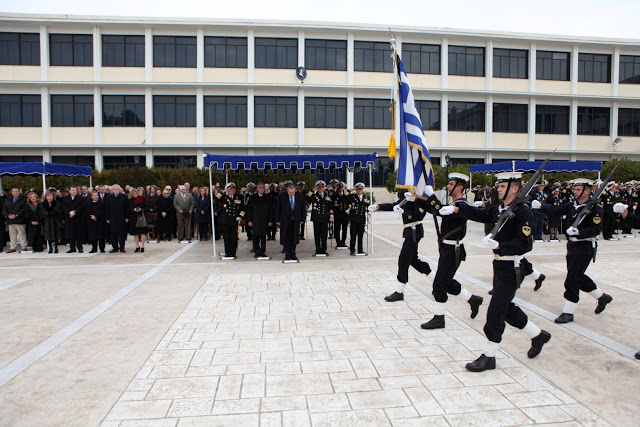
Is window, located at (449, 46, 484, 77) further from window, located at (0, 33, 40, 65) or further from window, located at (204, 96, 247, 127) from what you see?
window, located at (0, 33, 40, 65)

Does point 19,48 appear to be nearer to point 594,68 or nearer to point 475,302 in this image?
point 475,302

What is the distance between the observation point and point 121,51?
102 feet

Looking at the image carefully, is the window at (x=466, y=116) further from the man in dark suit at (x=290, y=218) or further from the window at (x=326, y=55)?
the man in dark suit at (x=290, y=218)

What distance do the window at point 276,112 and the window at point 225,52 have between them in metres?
3.01

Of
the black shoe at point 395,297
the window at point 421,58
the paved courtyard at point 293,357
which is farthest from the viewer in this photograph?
the window at point 421,58

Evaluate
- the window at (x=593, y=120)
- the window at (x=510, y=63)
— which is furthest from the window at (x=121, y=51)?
the window at (x=593, y=120)

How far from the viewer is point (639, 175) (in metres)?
27.9

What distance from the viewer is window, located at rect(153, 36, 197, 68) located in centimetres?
3127

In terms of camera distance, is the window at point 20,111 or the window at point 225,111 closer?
the window at point 20,111

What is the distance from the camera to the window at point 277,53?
3209cm

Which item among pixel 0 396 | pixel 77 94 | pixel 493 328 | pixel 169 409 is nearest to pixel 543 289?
pixel 493 328

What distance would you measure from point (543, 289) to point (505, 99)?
31.6 metres

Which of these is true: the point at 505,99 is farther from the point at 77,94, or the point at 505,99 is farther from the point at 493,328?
the point at 493,328

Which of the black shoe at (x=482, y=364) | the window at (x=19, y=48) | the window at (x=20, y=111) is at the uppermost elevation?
the window at (x=19, y=48)
